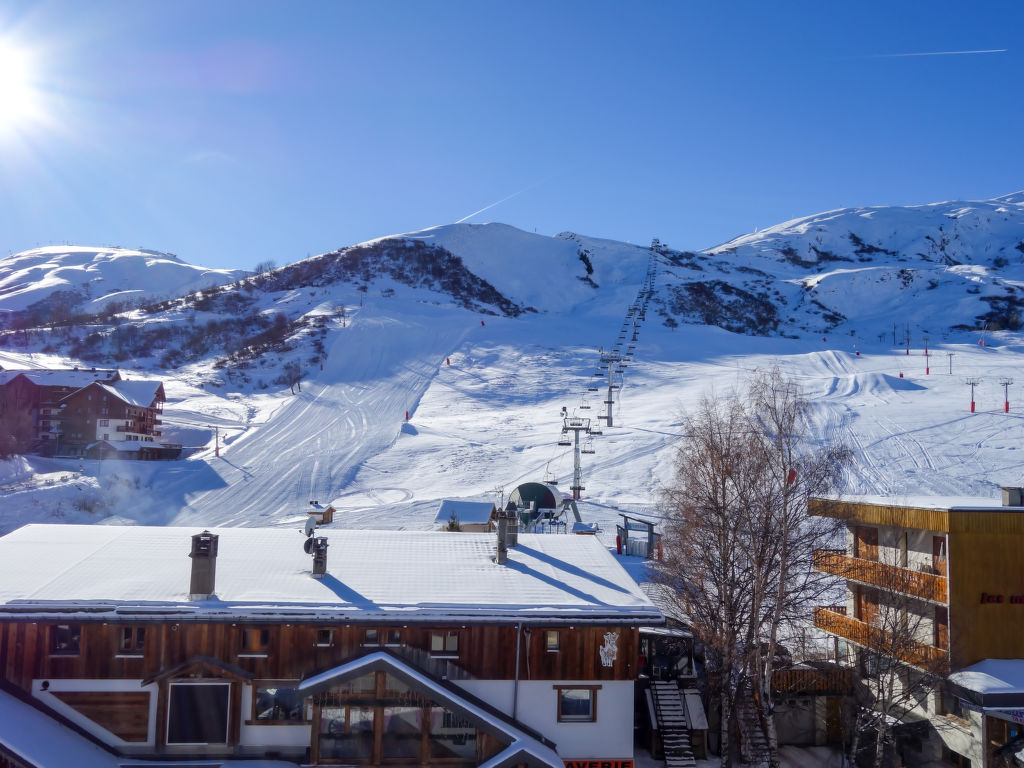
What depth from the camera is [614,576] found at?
1648cm

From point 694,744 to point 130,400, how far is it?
51.9 m

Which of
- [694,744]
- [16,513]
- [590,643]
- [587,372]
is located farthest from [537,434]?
[590,643]

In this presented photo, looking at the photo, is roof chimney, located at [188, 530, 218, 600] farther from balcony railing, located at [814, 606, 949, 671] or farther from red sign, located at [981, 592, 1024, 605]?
red sign, located at [981, 592, 1024, 605]

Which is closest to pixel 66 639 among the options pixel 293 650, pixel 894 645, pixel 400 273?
pixel 293 650

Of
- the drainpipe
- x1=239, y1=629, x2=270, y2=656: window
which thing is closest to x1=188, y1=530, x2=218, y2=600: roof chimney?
x1=239, y1=629, x2=270, y2=656: window

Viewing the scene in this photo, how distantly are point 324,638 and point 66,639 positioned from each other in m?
4.70

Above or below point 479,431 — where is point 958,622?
below

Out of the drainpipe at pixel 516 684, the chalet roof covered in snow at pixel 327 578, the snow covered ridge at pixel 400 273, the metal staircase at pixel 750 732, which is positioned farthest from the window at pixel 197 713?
the snow covered ridge at pixel 400 273

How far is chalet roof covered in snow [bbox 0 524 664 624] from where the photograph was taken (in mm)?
13875

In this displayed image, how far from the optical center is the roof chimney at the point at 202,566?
1410 centimetres

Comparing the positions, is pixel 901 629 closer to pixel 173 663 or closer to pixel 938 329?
pixel 173 663

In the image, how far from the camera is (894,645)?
16.2 meters

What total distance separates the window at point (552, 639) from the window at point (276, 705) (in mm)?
4766

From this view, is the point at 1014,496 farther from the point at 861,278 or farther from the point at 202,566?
the point at 861,278
